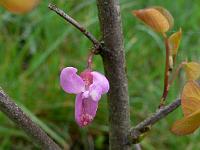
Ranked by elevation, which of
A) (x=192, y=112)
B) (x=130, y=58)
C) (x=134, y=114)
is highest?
(x=192, y=112)

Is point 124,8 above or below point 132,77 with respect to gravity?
above

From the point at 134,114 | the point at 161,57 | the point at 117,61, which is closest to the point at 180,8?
the point at 161,57

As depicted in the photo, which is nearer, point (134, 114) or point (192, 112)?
point (192, 112)

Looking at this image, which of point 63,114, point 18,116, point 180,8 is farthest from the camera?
point 180,8

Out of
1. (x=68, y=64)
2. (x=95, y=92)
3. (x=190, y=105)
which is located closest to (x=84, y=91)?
(x=95, y=92)

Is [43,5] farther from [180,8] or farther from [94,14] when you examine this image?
[180,8]

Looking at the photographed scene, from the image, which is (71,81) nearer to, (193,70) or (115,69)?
(115,69)
